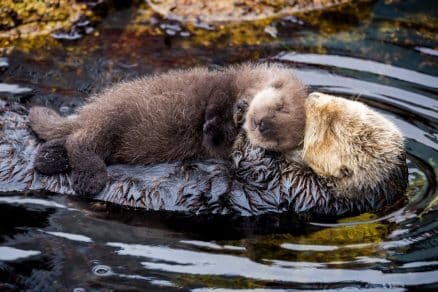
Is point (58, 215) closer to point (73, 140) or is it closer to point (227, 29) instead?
point (73, 140)

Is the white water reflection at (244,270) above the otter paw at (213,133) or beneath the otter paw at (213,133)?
beneath

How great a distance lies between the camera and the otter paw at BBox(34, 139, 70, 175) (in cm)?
434

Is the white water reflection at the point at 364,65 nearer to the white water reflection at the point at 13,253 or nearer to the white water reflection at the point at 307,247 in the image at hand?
the white water reflection at the point at 307,247

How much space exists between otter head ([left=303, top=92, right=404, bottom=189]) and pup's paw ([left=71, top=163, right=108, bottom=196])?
1.32 m

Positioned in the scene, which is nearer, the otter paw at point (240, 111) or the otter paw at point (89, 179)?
the otter paw at point (89, 179)

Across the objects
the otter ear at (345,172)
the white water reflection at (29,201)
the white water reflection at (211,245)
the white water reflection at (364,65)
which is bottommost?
the white water reflection at (29,201)

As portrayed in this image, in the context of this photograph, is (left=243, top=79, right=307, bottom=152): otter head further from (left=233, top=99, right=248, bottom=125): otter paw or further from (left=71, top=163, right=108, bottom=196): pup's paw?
(left=71, top=163, right=108, bottom=196): pup's paw

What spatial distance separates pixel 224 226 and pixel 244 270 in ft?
1.74

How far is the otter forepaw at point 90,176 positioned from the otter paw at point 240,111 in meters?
0.91

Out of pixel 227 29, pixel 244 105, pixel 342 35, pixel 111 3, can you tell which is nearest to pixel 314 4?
pixel 342 35

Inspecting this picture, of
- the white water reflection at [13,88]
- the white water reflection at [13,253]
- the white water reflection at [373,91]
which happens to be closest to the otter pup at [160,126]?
the white water reflection at [13,253]

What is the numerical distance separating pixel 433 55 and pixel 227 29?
1.95m

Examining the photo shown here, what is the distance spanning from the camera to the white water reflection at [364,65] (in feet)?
19.2

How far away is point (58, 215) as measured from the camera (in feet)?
14.0
